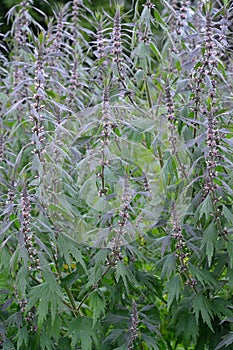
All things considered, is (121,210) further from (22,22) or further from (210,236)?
(22,22)

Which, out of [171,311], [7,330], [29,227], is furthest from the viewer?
[171,311]

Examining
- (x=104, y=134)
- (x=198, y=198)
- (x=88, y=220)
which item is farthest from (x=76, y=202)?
(x=198, y=198)

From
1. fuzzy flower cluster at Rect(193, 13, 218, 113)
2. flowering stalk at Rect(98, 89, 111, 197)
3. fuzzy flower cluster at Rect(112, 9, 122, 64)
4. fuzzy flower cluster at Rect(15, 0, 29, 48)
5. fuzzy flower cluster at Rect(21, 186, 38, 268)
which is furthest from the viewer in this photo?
fuzzy flower cluster at Rect(15, 0, 29, 48)

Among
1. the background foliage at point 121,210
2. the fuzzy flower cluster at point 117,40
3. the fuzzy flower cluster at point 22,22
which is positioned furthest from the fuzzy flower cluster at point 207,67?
the fuzzy flower cluster at point 22,22

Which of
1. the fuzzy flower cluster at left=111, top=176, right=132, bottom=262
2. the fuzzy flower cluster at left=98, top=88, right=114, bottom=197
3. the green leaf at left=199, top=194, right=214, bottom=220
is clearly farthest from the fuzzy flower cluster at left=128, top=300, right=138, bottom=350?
the fuzzy flower cluster at left=98, top=88, right=114, bottom=197

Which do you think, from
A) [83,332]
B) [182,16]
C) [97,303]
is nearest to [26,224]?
[97,303]

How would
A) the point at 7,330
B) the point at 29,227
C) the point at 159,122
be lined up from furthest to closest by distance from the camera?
the point at 7,330 → the point at 159,122 → the point at 29,227

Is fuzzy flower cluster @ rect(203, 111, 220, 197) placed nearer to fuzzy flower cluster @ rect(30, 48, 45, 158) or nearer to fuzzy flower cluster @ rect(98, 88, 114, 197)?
fuzzy flower cluster @ rect(98, 88, 114, 197)

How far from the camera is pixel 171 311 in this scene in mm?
3834

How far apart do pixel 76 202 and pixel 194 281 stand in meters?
0.77

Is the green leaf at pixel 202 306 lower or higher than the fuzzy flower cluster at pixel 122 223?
lower

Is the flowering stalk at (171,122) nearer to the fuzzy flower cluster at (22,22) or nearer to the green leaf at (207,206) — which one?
the green leaf at (207,206)

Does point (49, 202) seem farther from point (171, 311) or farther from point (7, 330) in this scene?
point (171, 311)

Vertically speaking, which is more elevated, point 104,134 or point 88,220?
point 104,134
